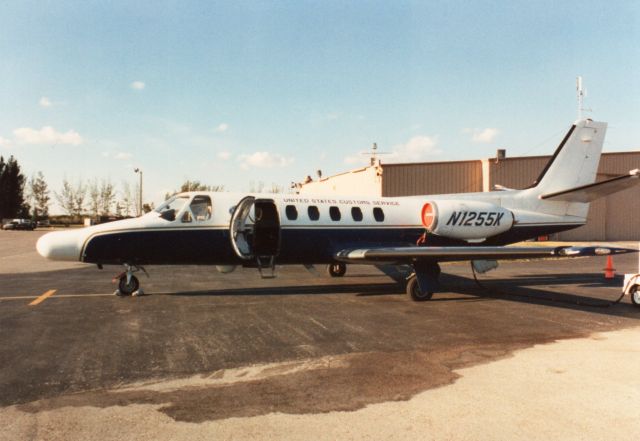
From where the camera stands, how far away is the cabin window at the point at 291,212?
40.7 ft

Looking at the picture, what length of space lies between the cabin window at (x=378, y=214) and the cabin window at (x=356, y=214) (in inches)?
19.6

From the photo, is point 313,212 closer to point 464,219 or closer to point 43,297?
point 464,219

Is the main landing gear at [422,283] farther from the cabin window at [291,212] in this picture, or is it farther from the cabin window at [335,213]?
the cabin window at [291,212]

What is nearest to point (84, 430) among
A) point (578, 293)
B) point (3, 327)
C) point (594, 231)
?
point (3, 327)

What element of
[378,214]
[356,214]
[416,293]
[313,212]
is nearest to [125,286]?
[313,212]

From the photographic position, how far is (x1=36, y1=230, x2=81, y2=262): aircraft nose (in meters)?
11.0

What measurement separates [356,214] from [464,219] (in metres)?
3.45

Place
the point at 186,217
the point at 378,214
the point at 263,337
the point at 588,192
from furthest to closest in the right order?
the point at 588,192
the point at 378,214
the point at 186,217
the point at 263,337

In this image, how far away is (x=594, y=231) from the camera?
38.7 meters

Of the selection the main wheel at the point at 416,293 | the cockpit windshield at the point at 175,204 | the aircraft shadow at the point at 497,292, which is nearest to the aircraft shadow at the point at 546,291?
the aircraft shadow at the point at 497,292

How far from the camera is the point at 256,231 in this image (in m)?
12.4

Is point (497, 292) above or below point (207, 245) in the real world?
below

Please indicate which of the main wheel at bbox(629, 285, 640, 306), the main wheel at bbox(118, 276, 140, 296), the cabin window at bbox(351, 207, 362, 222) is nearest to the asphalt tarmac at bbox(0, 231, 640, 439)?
the main wheel at bbox(629, 285, 640, 306)

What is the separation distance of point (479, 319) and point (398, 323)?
1821 millimetres
